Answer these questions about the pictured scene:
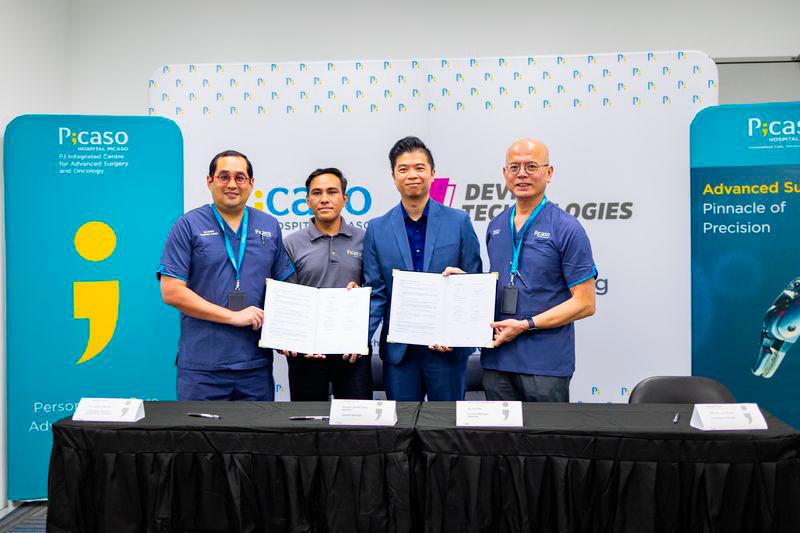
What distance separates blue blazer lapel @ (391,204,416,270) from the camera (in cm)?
301

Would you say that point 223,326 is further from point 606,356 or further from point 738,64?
point 738,64

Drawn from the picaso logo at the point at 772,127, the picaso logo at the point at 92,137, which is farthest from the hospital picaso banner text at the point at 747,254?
the picaso logo at the point at 92,137

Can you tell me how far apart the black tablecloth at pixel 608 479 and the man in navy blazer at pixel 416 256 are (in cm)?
104

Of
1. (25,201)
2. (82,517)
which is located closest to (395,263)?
(82,517)

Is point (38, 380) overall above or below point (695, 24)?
below

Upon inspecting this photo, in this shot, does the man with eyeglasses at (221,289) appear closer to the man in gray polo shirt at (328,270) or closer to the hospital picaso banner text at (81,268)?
the man in gray polo shirt at (328,270)

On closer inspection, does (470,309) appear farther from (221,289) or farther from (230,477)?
(230,477)

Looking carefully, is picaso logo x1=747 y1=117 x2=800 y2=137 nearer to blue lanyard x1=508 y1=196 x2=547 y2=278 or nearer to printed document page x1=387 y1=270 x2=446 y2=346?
blue lanyard x1=508 y1=196 x2=547 y2=278

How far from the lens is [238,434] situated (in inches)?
77.7

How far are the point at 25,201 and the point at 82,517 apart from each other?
2.44 meters

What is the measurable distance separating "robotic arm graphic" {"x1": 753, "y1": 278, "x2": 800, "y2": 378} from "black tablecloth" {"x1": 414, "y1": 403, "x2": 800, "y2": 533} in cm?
231

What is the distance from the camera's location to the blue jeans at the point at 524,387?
281 cm

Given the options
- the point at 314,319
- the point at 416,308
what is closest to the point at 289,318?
the point at 314,319

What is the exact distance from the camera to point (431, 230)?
3014 mm
